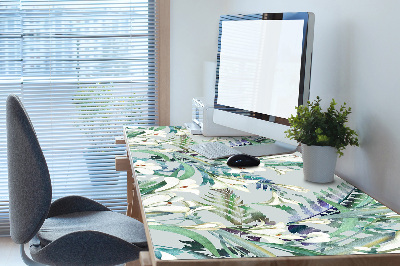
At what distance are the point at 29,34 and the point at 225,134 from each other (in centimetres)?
149

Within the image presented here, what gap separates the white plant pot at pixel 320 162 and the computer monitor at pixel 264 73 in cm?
22

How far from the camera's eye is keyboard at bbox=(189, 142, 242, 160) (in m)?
2.20

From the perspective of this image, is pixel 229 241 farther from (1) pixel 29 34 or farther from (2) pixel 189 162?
(1) pixel 29 34

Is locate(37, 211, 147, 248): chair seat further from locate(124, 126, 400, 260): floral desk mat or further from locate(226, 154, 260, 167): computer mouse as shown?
locate(226, 154, 260, 167): computer mouse

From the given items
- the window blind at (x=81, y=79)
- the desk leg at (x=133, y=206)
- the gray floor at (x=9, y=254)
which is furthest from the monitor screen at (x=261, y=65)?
the gray floor at (x=9, y=254)

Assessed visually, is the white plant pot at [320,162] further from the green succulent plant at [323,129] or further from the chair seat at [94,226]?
the chair seat at [94,226]

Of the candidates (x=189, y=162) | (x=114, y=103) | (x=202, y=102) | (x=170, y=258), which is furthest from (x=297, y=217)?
(x=114, y=103)

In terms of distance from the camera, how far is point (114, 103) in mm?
3572

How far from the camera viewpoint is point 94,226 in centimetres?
223

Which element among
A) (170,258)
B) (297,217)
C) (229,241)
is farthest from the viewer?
(297,217)

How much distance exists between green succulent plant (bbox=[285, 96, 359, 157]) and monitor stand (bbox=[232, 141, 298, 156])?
40cm

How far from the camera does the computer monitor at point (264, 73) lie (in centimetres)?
196

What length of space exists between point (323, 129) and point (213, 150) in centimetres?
59

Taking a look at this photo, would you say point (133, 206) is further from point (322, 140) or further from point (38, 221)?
point (322, 140)
